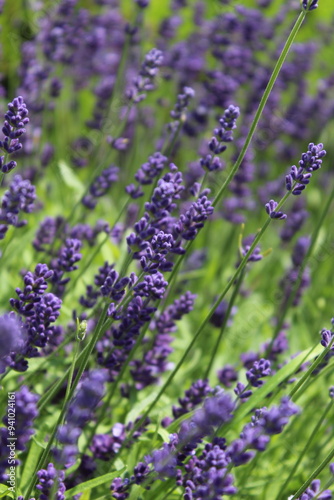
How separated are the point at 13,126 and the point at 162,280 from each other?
2.50 ft

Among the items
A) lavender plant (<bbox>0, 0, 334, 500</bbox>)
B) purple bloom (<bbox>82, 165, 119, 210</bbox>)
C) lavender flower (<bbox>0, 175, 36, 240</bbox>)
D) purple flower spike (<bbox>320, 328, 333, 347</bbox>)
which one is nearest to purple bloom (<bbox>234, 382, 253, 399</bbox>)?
lavender plant (<bbox>0, 0, 334, 500</bbox>)

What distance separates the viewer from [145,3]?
12.4 ft

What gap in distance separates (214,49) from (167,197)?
9.48 ft

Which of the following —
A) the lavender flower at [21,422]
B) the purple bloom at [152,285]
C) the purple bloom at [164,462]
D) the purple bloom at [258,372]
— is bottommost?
the lavender flower at [21,422]

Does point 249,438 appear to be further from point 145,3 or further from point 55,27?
point 55,27

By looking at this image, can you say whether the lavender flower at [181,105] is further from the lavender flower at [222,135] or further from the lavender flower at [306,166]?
the lavender flower at [306,166]

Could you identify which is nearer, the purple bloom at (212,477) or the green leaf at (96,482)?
the purple bloom at (212,477)

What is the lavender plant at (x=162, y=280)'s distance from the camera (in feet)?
6.86

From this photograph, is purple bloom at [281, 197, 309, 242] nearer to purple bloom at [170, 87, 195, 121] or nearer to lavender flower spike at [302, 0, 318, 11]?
purple bloom at [170, 87, 195, 121]

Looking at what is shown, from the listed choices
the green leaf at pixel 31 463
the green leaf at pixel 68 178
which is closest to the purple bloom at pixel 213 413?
the green leaf at pixel 31 463

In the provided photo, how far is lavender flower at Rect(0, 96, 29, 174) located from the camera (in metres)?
2.19

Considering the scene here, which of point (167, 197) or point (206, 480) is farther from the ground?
point (167, 197)

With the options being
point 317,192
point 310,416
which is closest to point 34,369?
point 310,416

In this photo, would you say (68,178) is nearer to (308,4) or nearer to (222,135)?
(222,135)
